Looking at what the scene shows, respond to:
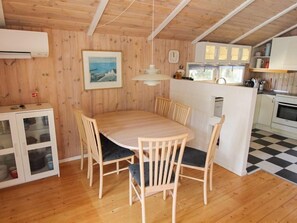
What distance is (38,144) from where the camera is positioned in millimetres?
2551

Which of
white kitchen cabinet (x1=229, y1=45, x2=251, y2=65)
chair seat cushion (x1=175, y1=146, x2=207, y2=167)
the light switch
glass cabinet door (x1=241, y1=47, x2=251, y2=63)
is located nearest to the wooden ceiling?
the light switch

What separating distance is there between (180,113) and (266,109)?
267cm

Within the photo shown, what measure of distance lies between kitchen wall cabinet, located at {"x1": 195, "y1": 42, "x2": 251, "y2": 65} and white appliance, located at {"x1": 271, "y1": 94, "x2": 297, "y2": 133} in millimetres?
1145

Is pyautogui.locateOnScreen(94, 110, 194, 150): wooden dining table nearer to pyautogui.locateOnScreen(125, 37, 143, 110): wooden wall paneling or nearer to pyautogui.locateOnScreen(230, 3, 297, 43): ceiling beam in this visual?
pyautogui.locateOnScreen(125, 37, 143, 110): wooden wall paneling

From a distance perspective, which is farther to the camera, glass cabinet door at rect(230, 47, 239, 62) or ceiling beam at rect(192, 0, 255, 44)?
glass cabinet door at rect(230, 47, 239, 62)

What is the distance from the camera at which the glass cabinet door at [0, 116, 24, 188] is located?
2.36m

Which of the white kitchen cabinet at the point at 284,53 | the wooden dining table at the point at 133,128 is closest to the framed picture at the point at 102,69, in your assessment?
the wooden dining table at the point at 133,128

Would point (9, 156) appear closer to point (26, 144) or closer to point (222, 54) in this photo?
point (26, 144)

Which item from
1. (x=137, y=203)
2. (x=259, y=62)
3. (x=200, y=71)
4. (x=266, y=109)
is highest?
(x=259, y=62)

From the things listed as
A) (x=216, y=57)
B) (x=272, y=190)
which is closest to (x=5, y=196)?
(x=272, y=190)

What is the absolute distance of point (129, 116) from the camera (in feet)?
9.86

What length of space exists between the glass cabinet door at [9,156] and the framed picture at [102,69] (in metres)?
1.13

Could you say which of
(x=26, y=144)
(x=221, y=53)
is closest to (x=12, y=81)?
(x=26, y=144)

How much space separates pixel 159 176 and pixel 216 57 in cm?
314
